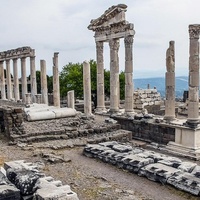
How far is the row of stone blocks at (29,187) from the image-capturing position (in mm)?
7438

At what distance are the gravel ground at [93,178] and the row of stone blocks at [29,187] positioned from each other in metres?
Answer: 1.26

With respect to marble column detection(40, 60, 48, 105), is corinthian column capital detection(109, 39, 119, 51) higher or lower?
higher

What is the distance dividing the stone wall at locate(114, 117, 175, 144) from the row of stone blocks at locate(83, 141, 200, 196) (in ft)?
13.5

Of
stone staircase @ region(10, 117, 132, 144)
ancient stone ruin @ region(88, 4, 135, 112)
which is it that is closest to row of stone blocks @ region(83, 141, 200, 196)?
stone staircase @ region(10, 117, 132, 144)

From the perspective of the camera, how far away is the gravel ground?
9.27m

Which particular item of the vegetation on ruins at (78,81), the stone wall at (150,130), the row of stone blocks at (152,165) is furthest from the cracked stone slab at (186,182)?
the vegetation on ruins at (78,81)

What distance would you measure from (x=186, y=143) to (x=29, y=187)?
964cm

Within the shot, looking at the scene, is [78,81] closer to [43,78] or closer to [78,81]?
[78,81]

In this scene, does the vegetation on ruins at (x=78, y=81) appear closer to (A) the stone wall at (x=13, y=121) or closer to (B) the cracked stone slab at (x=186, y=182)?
(A) the stone wall at (x=13, y=121)

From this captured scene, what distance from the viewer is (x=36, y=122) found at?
18.3 m

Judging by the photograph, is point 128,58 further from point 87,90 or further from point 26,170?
point 26,170

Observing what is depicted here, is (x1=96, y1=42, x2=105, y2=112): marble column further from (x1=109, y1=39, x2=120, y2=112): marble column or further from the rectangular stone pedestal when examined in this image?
the rectangular stone pedestal

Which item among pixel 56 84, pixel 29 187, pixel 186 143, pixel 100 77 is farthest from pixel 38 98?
pixel 29 187

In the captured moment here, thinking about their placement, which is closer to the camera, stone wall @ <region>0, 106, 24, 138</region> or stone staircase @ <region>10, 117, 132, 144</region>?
stone wall @ <region>0, 106, 24, 138</region>
